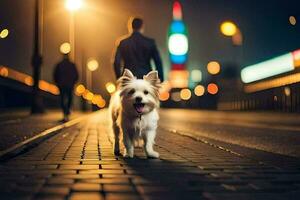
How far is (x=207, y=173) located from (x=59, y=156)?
2644 mm

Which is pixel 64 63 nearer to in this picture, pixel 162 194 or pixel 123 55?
pixel 123 55

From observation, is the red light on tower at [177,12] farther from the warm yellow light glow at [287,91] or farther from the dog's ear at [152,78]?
the dog's ear at [152,78]

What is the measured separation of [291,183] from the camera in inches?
237

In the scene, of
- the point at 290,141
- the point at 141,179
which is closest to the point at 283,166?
the point at 141,179

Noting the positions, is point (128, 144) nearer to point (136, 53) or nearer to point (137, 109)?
point (137, 109)

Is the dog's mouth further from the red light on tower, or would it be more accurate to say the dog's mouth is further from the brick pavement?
the red light on tower

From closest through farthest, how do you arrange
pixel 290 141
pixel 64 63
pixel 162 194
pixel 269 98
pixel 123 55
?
pixel 162 194, pixel 123 55, pixel 290 141, pixel 64 63, pixel 269 98

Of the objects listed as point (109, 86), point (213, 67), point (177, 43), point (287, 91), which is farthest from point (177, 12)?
point (287, 91)

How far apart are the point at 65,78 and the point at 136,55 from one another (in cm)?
1084

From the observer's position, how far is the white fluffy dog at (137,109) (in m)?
7.80

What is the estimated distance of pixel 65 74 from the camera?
20984 millimetres

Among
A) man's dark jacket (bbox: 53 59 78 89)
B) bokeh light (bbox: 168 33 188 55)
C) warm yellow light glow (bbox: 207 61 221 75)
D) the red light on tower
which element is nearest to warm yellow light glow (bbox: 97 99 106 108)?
warm yellow light glow (bbox: 207 61 221 75)

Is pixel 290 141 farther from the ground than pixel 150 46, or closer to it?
closer to it

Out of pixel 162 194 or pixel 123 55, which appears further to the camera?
pixel 123 55
